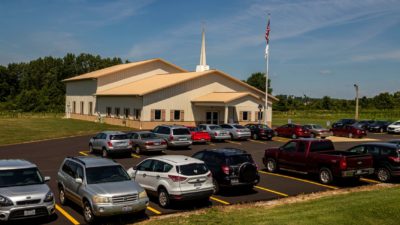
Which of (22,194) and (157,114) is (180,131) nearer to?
(157,114)

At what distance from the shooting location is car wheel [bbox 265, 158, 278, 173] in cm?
2045

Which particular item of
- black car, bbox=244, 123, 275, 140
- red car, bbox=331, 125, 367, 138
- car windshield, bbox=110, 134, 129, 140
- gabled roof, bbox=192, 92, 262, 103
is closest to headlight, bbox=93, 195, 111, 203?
car windshield, bbox=110, 134, 129, 140

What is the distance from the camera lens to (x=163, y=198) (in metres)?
13.9

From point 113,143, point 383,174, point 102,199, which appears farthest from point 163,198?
point 113,143

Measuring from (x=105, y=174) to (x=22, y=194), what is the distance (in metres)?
2.47

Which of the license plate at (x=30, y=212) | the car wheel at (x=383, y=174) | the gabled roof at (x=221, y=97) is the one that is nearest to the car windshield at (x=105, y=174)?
the license plate at (x=30, y=212)

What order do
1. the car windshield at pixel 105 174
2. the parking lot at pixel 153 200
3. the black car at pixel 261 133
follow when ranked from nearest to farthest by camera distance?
the car windshield at pixel 105 174 < the parking lot at pixel 153 200 < the black car at pixel 261 133

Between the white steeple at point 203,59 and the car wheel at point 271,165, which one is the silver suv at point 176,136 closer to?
the car wheel at point 271,165

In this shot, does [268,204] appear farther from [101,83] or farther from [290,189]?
[101,83]

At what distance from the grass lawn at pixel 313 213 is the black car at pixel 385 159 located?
4.35 metres

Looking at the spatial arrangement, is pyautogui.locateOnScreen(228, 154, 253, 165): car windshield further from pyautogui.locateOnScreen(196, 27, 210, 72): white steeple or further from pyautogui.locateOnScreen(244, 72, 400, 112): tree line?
pyautogui.locateOnScreen(244, 72, 400, 112): tree line

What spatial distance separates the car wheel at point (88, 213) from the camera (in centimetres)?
1191

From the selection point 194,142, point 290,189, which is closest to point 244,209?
point 290,189

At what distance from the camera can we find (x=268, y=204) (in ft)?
47.2
